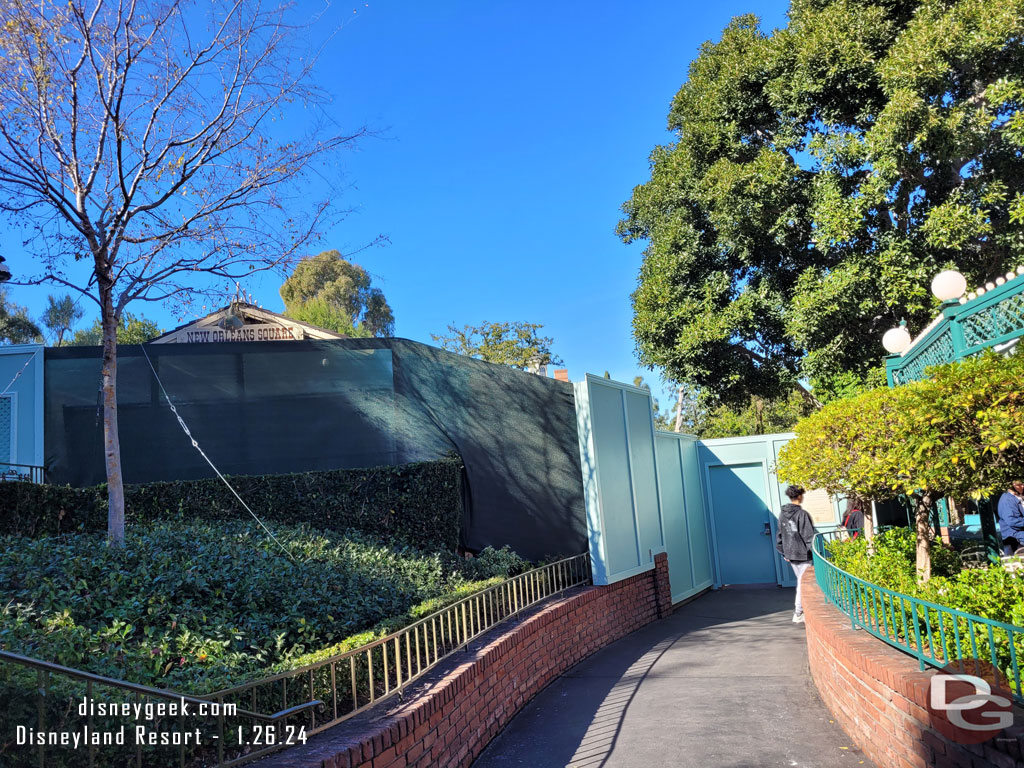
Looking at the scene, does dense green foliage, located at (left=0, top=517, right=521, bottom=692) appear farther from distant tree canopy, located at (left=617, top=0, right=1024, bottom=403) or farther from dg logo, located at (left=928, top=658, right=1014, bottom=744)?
distant tree canopy, located at (left=617, top=0, right=1024, bottom=403)

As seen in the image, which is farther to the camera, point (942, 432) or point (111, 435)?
point (111, 435)

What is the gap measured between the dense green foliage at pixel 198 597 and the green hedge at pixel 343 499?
0.67 m

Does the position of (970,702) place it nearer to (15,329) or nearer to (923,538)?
(923,538)

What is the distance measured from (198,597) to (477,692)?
2.20 m

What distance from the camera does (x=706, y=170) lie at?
13633 mm

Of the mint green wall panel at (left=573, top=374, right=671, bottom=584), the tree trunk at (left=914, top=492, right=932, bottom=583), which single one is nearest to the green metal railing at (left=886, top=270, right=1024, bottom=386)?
the tree trunk at (left=914, top=492, right=932, bottom=583)

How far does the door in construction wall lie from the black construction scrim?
483 centimetres

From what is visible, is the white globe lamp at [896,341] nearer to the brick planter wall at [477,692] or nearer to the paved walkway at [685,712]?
the paved walkway at [685,712]

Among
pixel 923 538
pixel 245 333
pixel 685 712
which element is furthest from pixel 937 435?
pixel 245 333

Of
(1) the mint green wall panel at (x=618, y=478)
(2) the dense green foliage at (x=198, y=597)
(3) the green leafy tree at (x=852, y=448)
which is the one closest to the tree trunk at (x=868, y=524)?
(3) the green leafy tree at (x=852, y=448)

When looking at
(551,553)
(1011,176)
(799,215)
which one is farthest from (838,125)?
(551,553)

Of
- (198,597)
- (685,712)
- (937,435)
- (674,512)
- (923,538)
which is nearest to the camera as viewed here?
(937,435)

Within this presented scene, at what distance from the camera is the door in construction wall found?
12.8m

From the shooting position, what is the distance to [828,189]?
11.4m
